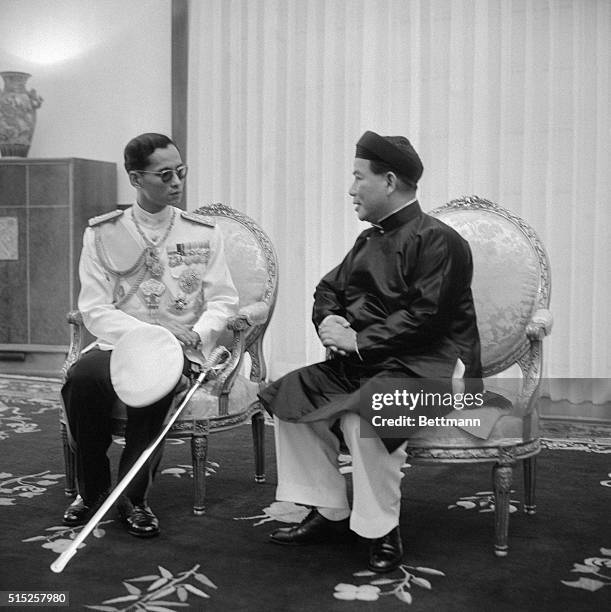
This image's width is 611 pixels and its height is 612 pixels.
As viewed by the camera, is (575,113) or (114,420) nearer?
(114,420)

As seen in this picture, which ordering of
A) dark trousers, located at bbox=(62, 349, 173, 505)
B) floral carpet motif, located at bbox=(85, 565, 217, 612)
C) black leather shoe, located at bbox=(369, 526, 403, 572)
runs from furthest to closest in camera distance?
dark trousers, located at bbox=(62, 349, 173, 505) < black leather shoe, located at bbox=(369, 526, 403, 572) < floral carpet motif, located at bbox=(85, 565, 217, 612)

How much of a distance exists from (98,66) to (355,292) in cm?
423

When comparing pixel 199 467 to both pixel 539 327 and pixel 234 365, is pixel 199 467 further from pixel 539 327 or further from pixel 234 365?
pixel 539 327

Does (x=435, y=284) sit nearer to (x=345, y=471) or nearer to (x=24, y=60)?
(x=345, y=471)

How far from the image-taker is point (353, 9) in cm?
532

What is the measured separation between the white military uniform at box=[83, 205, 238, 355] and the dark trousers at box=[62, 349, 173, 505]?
0.20 meters

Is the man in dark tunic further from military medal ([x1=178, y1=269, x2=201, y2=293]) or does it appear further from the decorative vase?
the decorative vase

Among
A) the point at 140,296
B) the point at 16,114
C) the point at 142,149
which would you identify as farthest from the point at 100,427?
the point at 16,114

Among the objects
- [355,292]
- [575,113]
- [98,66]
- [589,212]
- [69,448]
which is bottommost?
[69,448]

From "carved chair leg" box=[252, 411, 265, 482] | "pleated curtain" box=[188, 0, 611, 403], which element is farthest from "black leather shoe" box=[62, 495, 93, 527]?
"pleated curtain" box=[188, 0, 611, 403]

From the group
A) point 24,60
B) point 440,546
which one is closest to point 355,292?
point 440,546

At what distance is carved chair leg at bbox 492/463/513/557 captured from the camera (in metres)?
2.47

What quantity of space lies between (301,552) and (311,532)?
0.08 m

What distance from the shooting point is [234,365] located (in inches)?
117
